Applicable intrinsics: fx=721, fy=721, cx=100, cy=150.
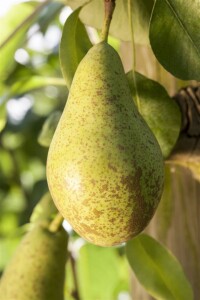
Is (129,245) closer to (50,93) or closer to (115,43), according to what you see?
(115,43)

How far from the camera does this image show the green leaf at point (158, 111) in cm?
87

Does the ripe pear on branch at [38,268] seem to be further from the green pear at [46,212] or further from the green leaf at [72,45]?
the green leaf at [72,45]

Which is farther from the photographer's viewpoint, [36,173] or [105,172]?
[36,173]

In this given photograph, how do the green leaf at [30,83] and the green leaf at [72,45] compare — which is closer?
the green leaf at [72,45]

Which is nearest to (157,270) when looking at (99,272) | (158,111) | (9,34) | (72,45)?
(158,111)

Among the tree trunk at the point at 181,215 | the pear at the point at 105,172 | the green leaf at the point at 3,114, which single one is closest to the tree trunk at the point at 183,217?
the tree trunk at the point at 181,215

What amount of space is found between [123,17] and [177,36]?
120 millimetres

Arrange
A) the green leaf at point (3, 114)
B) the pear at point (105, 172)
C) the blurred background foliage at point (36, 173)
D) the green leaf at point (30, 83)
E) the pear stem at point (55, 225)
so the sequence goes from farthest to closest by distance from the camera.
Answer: the blurred background foliage at point (36, 173) → the green leaf at point (30, 83) → the green leaf at point (3, 114) → the pear stem at point (55, 225) → the pear at point (105, 172)

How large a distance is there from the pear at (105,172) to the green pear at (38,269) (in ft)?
1.00

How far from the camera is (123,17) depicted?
0.88 m

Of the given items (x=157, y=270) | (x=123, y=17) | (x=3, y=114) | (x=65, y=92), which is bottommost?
(x=65, y=92)

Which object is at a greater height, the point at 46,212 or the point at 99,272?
the point at 46,212

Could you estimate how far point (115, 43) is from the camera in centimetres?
166

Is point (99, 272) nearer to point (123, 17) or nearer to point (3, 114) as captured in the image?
point (3, 114)
